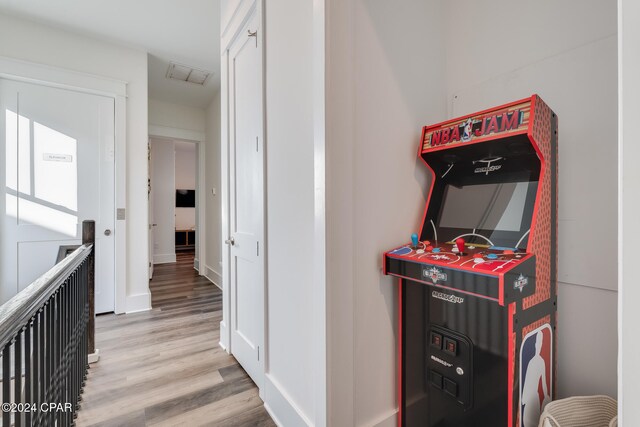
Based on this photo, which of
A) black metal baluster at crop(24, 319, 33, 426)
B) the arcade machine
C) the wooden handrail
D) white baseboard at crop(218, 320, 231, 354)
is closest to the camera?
the wooden handrail

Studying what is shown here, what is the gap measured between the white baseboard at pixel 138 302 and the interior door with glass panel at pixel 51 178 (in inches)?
7.6

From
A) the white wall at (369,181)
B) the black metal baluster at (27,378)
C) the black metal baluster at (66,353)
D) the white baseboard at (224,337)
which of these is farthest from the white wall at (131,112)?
the white wall at (369,181)

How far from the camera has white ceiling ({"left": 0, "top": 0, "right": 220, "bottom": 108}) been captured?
252 cm

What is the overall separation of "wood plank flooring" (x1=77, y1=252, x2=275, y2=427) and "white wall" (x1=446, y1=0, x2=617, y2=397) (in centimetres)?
151

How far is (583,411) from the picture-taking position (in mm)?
992

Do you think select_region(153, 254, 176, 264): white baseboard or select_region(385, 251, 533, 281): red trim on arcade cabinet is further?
select_region(153, 254, 176, 264): white baseboard

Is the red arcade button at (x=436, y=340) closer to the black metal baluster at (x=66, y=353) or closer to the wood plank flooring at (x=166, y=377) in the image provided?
the wood plank flooring at (x=166, y=377)

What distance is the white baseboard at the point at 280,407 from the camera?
1.32 m

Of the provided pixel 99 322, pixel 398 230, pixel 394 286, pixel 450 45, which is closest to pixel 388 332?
pixel 394 286

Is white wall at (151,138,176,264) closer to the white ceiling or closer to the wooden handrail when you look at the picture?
the white ceiling

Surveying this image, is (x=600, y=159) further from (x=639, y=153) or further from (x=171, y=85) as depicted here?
(x=171, y=85)

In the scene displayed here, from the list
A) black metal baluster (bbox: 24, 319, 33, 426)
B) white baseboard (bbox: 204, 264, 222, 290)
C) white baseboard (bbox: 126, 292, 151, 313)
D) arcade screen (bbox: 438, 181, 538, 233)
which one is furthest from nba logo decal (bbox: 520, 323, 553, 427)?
white baseboard (bbox: 204, 264, 222, 290)

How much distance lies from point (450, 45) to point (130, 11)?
9.35 ft

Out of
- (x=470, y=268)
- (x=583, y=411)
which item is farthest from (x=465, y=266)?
(x=583, y=411)
